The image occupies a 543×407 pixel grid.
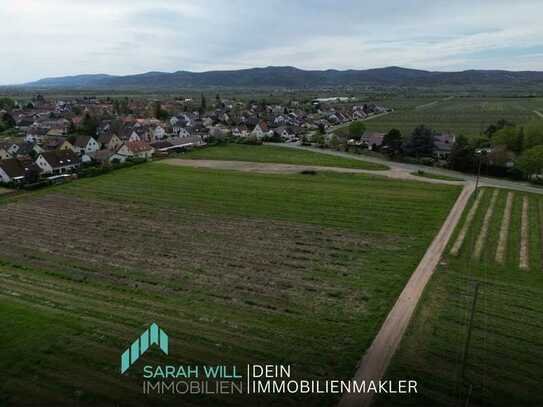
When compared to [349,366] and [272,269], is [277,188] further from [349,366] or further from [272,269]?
[349,366]

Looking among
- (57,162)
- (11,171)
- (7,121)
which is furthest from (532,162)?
(7,121)

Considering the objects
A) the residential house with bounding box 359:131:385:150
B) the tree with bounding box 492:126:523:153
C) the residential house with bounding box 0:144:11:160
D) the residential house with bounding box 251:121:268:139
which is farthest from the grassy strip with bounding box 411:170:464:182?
the residential house with bounding box 0:144:11:160

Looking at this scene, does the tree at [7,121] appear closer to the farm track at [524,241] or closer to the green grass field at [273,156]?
the green grass field at [273,156]

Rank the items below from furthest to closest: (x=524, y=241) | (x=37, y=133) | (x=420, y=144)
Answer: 1. (x=37, y=133)
2. (x=420, y=144)
3. (x=524, y=241)

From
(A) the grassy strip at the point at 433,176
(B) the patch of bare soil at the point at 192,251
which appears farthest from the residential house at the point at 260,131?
(B) the patch of bare soil at the point at 192,251

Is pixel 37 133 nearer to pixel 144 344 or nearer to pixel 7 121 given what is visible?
pixel 7 121

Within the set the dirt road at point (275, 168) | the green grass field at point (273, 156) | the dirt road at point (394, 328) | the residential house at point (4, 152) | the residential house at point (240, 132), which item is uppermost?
the residential house at point (240, 132)
